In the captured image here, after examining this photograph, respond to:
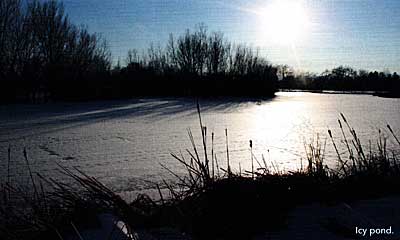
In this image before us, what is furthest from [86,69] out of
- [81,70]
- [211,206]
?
[211,206]

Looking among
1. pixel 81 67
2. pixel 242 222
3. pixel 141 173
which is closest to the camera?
pixel 242 222

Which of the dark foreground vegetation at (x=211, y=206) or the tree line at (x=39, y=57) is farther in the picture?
the tree line at (x=39, y=57)

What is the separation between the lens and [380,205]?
215 cm

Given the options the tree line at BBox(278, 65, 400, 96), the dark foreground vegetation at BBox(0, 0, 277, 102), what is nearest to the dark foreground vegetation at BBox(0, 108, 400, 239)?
the dark foreground vegetation at BBox(0, 0, 277, 102)

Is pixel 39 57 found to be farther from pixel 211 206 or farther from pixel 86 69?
pixel 211 206

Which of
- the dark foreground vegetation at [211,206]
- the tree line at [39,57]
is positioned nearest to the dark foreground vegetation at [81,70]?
the tree line at [39,57]

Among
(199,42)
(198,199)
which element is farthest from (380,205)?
(199,42)

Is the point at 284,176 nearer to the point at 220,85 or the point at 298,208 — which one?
the point at 298,208

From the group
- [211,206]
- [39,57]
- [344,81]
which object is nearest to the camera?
[211,206]

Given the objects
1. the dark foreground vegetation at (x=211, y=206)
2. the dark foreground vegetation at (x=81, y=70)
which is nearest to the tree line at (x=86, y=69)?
the dark foreground vegetation at (x=81, y=70)

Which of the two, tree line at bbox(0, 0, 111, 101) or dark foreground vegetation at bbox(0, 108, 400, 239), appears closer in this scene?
dark foreground vegetation at bbox(0, 108, 400, 239)

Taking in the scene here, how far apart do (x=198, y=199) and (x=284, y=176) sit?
0.60 m

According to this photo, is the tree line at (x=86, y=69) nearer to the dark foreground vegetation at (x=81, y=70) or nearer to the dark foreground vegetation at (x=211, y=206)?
the dark foreground vegetation at (x=81, y=70)

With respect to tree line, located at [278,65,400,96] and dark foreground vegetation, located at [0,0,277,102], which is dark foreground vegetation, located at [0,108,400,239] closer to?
dark foreground vegetation, located at [0,0,277,102]
